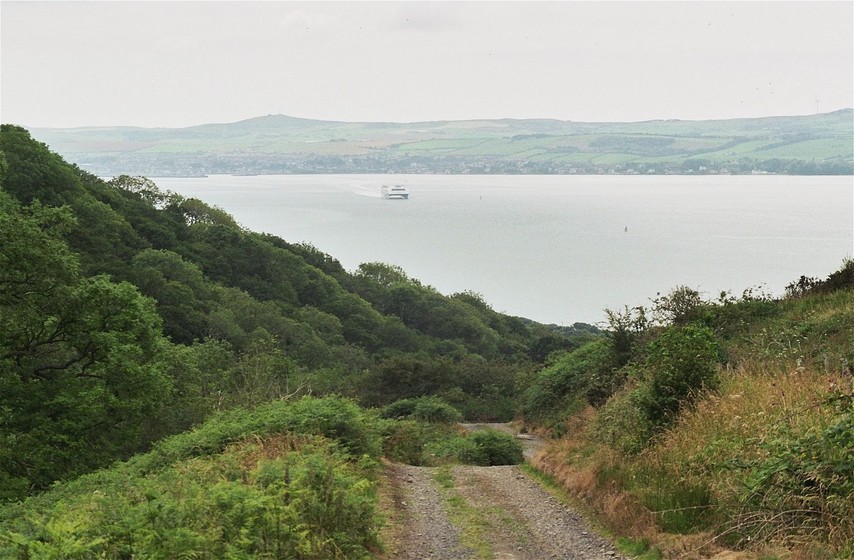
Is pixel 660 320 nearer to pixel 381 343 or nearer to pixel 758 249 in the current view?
pixel 381 343

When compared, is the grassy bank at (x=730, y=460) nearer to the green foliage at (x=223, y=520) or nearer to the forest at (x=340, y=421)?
the forest at (x=340, y=421)

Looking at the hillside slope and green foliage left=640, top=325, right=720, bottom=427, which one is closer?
green foliage left=640, top=325, right=720, bottom=427

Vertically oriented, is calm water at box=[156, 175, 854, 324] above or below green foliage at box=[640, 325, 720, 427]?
below

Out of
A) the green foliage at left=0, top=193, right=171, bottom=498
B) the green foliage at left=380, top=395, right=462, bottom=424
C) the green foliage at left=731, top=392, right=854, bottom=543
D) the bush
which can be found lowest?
the green foliage at left=380, top=395, right=462, bottom=424

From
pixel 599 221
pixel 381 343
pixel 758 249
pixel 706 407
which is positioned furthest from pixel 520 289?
pixel 706 407

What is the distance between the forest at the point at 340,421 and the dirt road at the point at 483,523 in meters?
0.45

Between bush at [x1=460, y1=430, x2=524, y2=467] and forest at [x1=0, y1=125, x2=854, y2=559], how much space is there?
61 millimetres

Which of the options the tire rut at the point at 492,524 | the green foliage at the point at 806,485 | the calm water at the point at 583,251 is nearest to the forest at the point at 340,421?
the green foliage at the point at 806,485

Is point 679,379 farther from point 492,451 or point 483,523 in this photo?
point 492,451

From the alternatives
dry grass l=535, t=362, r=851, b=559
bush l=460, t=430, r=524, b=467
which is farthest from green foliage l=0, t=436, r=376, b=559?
bush l=460, t=430, r=524, b=467

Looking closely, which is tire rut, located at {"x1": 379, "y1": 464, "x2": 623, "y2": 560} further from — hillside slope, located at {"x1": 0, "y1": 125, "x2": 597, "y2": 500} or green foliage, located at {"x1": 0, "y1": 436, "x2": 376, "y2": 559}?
hillside slope, located at {"x1": 0, "y1": 125, "x2": 597, "y2": 500}

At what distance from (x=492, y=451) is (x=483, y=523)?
11466mm

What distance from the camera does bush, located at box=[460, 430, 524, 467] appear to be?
21.5 m

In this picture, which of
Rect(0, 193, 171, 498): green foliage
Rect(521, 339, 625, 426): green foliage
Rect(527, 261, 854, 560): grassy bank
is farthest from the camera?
Rect(521, 339, 625, 426): green foliage
